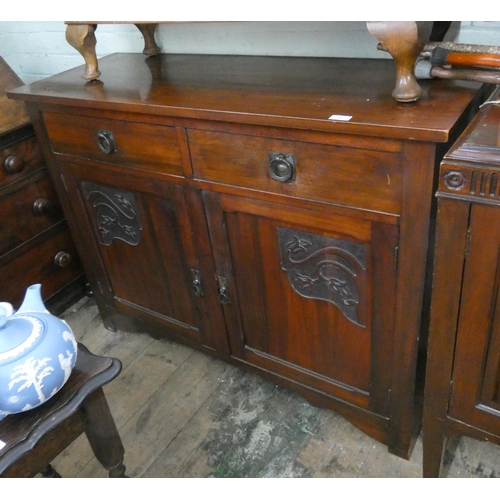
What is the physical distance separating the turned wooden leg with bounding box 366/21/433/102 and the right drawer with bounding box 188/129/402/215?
0.12 m

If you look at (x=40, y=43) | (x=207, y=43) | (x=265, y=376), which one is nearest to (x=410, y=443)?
(x=265, y=376)

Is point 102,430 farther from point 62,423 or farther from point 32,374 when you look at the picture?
point 32,374

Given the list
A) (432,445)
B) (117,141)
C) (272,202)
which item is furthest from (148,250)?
(432,445)

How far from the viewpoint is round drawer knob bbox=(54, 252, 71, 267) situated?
5.60 ft

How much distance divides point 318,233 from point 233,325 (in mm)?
427

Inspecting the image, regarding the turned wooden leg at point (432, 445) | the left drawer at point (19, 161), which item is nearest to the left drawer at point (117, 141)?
the left drawer at point (19, 161)

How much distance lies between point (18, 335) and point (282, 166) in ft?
1.73

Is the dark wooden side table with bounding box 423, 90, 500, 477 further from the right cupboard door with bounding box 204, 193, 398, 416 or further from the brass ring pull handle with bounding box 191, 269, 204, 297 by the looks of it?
the brass ring pull handle with bounding box 191, 269, 204, 297

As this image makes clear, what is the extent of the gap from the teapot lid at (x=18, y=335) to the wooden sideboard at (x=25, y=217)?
0.88m

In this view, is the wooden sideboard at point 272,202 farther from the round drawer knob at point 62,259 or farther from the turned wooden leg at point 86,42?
the round drawer knob at point 62,259

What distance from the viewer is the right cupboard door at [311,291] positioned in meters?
0.98

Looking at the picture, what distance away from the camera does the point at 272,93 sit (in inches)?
39.6
